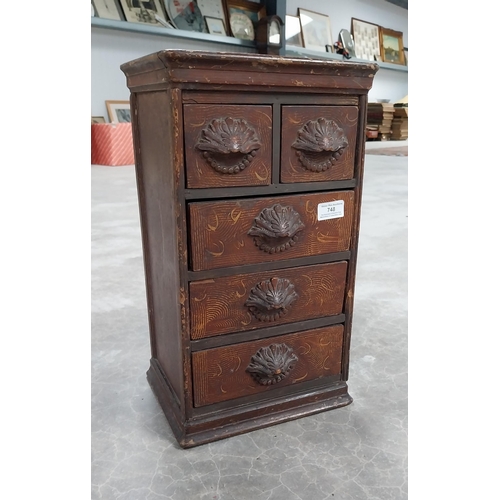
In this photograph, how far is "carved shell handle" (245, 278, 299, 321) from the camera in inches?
43.9

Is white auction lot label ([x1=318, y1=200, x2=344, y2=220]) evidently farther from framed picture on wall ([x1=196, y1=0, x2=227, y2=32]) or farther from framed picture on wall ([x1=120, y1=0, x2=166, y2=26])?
framed picture on wall ([x1=196, y1=0, x2=227, y2=32])

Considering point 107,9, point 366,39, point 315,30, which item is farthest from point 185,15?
point 366,39

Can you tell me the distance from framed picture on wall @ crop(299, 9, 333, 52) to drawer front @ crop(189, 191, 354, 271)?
22.5ft

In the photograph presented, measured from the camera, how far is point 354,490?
3.32 feet

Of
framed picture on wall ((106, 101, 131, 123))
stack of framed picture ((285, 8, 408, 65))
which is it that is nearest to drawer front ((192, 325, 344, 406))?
framed picture on wall ((106, 101, 131, 123))

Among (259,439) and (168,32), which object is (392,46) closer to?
(168,32)

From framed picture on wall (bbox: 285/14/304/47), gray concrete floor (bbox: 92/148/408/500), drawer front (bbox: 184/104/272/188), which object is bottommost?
gray concrete floor (bbox: 92/148/408/500)

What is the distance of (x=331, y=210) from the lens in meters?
1.14

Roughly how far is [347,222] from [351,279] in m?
0.16

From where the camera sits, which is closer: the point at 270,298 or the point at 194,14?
the point at 270,298

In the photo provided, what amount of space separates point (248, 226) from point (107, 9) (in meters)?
5.10

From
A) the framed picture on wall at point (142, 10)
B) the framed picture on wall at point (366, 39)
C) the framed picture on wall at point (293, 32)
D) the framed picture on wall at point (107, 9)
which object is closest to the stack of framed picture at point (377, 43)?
the framed picture on wall at point (366, 39)

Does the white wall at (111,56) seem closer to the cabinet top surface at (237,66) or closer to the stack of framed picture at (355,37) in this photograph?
the stack of framed picture at (355,37)

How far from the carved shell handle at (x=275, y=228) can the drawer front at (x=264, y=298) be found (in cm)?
7
